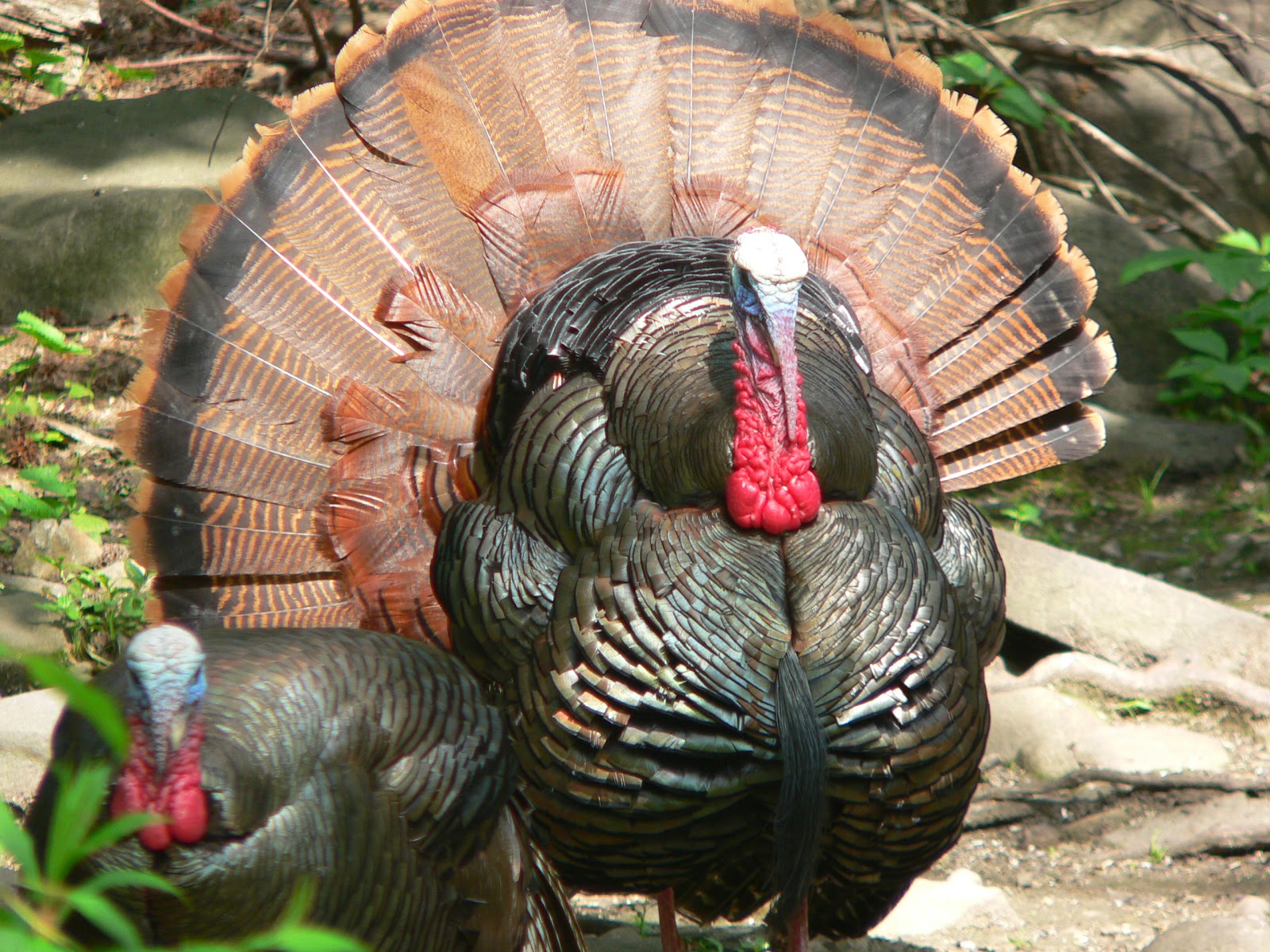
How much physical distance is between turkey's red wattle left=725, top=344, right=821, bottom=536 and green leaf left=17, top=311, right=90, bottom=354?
328 cm

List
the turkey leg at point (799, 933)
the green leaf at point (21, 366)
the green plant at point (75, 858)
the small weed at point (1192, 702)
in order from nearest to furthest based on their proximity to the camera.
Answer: the green plant at point (75, 858)
the turkey leg at point (799, 933)
the small weed at point (1192, 702)
the green leaf at point (21, 366)

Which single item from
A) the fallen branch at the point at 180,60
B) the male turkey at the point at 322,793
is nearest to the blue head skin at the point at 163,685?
the male turkey at the point at 322,793

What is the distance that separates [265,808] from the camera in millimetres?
2332

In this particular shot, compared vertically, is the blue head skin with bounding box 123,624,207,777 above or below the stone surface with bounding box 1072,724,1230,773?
above

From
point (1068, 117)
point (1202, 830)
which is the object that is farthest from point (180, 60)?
point (1202, 830)

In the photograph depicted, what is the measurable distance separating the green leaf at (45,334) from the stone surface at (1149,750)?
12.7ft

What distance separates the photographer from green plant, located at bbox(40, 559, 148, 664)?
4.10 meters

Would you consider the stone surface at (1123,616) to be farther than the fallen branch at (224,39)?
No

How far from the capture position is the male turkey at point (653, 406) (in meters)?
2.73

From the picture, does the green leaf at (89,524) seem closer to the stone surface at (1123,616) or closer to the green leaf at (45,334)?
the green leaf at (45,334)

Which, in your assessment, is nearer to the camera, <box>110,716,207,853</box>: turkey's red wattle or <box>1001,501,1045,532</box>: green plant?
<box>110,716,207,853</box>: turkey's red wattle

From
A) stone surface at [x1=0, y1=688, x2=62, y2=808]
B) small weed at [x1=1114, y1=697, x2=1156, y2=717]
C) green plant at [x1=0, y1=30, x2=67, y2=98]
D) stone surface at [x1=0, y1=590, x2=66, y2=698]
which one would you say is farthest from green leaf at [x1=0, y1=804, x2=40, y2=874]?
green plant at [x1=0, y1=30, x2=67, y2=98]

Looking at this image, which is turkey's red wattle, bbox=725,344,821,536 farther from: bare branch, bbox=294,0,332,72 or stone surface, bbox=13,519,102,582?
bare branch, bbox=294,0,332,72

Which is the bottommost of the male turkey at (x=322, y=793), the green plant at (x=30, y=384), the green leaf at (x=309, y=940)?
the green plant at (x=30, y=384)
